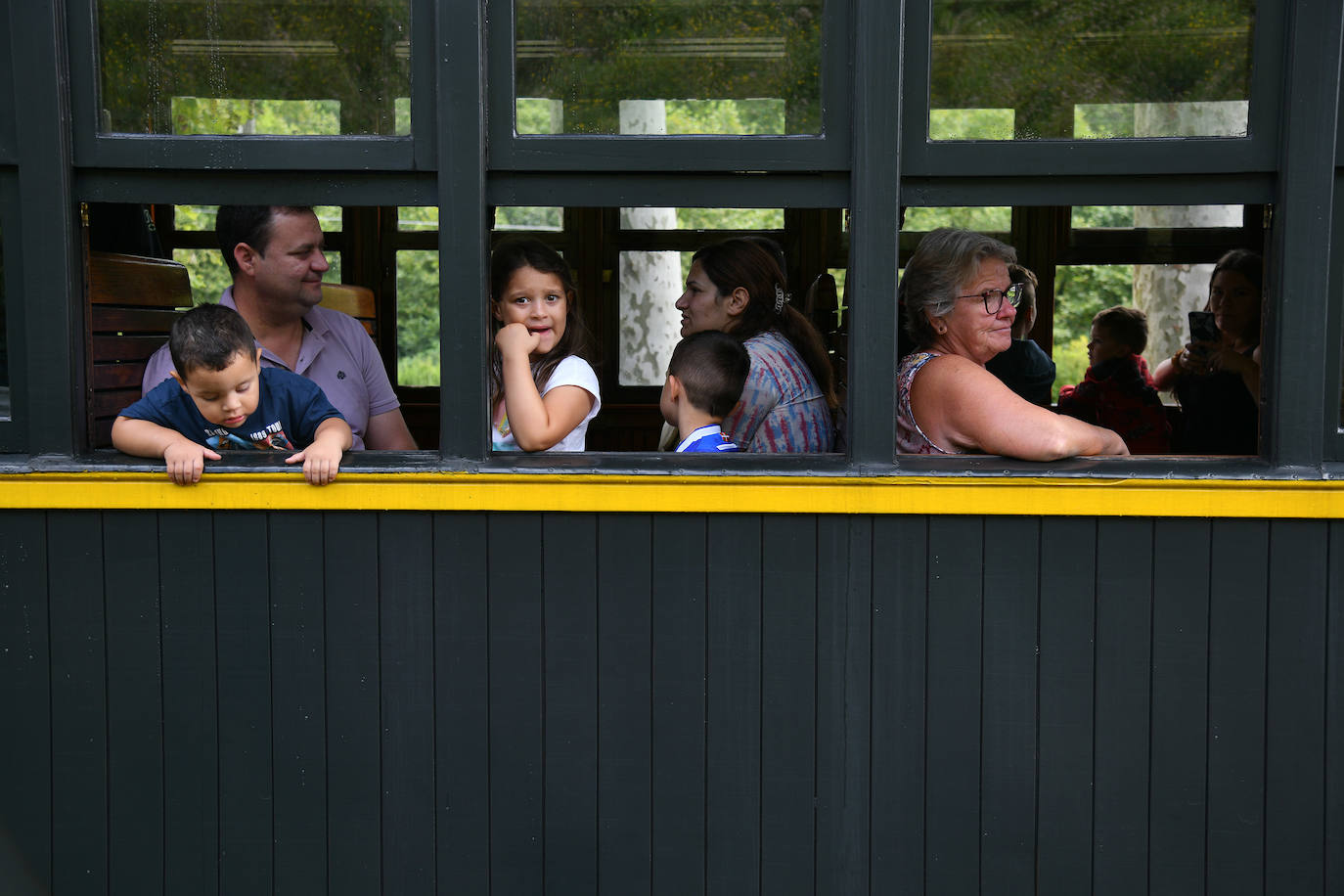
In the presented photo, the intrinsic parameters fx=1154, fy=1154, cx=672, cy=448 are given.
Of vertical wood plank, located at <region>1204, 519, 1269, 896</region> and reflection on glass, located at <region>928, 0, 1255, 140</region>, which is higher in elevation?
reflection on glass, located at <region>928, 0, 1255, 140</region>

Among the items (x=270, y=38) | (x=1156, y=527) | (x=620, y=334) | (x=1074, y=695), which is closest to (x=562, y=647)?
(x=1074, y=695)

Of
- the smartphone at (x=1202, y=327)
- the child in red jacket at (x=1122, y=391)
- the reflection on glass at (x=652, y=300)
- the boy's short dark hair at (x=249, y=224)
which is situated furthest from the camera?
the reflection on glass at (x=652, y=300)

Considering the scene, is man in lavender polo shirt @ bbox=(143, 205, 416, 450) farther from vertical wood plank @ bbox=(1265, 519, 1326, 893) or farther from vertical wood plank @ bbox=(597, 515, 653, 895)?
vertical wood plank @ bbox=(1265, 519, 1326, 893)

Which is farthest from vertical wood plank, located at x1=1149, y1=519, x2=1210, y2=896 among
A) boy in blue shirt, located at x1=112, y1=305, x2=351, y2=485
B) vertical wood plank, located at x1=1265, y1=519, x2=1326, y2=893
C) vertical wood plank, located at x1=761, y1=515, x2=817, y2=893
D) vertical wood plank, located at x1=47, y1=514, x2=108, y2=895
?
vertical wood plank, located at x1=47, y1=514, x2=108, y2=895

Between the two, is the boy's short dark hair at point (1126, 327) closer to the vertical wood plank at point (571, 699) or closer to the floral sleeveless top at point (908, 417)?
the floral sleeveless top at point (908, 417)

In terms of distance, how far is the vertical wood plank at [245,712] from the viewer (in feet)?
8.07

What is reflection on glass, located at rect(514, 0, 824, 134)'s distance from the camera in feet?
7.77

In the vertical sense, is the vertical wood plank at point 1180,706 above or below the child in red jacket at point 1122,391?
below

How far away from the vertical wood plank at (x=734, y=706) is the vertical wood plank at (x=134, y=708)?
1.19m

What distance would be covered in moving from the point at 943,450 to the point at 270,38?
1683 millimetres

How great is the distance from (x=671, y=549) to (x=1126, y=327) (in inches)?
102

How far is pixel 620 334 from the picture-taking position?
4.91 metres

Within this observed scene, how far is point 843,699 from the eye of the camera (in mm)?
2457

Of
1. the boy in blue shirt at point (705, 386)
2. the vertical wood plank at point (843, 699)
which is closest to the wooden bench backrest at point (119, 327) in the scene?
the boy in blue shirt at point (705, 386)
